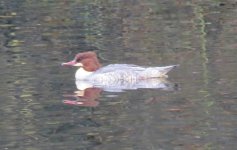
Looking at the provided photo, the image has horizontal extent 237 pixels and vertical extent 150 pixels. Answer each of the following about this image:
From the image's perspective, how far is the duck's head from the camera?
18516 millimetres

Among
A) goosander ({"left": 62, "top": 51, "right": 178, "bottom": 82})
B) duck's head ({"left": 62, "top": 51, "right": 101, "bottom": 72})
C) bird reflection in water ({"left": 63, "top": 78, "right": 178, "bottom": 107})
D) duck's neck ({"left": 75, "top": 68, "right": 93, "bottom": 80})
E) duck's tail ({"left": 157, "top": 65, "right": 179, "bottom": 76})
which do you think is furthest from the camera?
duck's head ({"left": 62, "top": 51, "right": 101, "bottom": 72})

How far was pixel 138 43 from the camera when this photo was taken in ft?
68.3

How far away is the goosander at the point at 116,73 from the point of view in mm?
17734

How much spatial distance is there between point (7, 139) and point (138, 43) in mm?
7378

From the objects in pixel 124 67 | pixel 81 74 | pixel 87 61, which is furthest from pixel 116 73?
pixel 87 61

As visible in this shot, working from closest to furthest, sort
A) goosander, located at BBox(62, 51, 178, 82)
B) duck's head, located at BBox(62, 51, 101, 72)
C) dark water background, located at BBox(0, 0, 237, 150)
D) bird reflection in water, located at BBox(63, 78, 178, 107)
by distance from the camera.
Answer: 1. dark water background, located at BBox(0, 0, 237, 150)
2. bird reflection in water, located at BBox(63, 78, 178, 107)
3. goosander, located at BBox(62, 51, 178, 82)
4. duck's head, located at BBox(62, 51, 101, 72)

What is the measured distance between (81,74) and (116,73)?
734 millimetres

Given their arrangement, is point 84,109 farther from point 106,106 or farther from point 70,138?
point 70,138

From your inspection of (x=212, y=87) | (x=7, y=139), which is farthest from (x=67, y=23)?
(x=7, y=139)

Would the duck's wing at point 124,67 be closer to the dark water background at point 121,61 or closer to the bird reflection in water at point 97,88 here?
the bird reflection in water at point 97,88

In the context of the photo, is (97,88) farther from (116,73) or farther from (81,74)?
(81,74)

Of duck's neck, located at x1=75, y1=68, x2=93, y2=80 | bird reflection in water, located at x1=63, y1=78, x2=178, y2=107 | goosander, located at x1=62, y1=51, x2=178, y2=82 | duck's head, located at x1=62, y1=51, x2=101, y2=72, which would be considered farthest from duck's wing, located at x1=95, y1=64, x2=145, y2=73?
duck's head, located at x1=62, y1=51, x2=101, y2=72

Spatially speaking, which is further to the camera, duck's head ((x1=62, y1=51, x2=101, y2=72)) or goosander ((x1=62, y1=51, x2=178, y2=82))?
duck's head ((x1=62, y1=51, x2=101, y2=72))

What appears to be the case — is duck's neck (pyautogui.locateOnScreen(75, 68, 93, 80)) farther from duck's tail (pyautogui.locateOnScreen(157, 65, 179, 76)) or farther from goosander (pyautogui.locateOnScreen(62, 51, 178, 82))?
duck's tail (pyautogui.locateOnScreen(157, 65, 179, 76))
